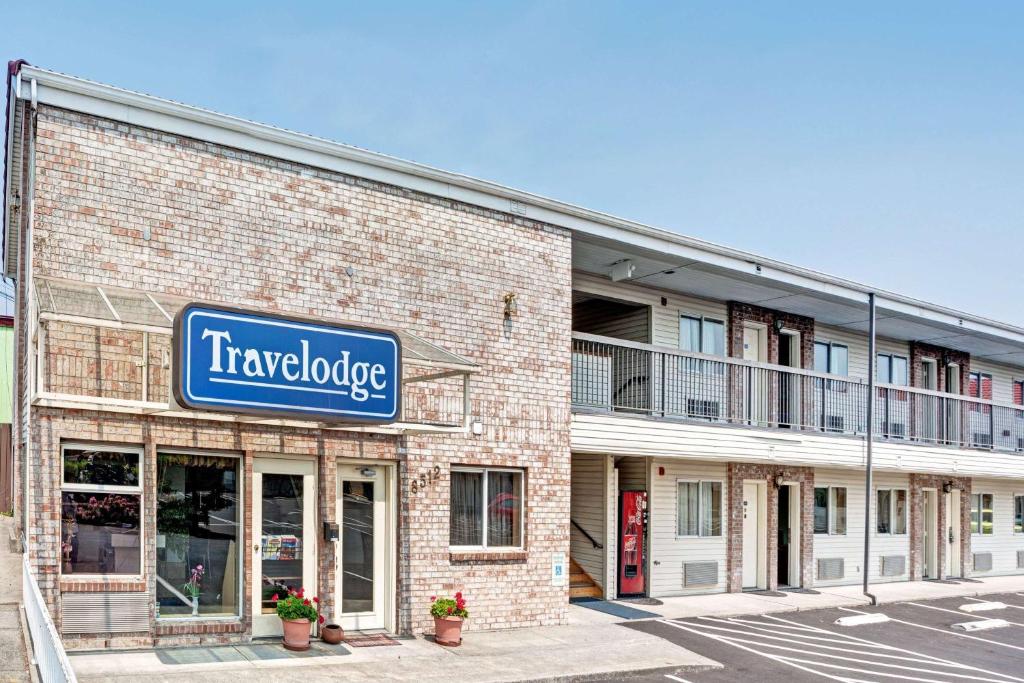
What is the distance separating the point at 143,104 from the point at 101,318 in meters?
2.91

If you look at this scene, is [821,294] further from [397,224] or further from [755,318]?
[397,224]

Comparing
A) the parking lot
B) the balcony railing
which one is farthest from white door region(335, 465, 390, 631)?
the balcony railing

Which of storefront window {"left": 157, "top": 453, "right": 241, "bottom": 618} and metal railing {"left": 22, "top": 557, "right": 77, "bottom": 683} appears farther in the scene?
storefront window {"left": 157, "top": 453, "right": 241, "bottom": 618}

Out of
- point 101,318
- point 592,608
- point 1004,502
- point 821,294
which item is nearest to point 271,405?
point 101,318

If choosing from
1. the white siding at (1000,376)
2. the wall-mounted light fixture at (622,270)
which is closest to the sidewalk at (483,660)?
the wall-mounted light fixture at (622,270)

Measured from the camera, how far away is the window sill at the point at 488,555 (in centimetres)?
1347

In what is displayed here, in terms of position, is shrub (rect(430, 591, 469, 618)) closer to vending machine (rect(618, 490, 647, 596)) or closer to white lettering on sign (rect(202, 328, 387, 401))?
white lettering on sign (rect(202, 328, 387, 401))

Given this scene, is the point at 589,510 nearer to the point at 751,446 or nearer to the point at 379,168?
the point at 751,446

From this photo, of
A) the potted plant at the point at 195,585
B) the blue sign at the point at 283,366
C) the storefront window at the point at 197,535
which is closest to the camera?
the blue sign at the point at 283,366

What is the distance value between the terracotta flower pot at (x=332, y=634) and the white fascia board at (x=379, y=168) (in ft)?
18.6

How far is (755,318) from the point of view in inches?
808

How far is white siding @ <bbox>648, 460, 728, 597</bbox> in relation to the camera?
59.8 feet

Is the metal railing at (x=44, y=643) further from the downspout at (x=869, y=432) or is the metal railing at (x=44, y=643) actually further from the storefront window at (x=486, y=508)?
the downspout at (x=869, y=432)

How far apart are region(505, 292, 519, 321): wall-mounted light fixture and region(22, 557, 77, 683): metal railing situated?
7.01m
